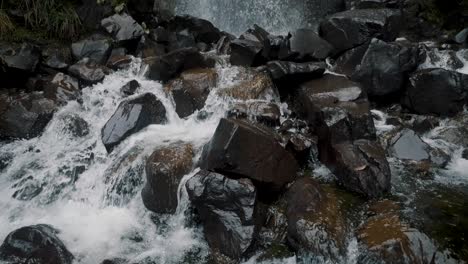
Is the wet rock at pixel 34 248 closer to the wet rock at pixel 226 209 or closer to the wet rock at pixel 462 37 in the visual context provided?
the wet rock at pixel 226 209

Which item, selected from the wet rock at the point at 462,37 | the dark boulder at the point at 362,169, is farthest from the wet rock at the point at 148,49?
the wet rock at the point at 462,37

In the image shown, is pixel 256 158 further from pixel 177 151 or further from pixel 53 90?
pixel 53 90

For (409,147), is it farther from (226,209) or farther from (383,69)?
(226,209)

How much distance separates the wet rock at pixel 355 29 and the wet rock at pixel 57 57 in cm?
595

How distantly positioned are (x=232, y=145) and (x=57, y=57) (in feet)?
18.5

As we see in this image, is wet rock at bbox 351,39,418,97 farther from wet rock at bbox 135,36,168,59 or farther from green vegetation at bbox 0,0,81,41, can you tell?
green vegetation at bbox 0,0,81,41

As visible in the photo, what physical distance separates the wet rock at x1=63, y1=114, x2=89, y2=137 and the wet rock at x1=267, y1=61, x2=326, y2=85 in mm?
3724

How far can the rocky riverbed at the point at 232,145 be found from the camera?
5.36 meters

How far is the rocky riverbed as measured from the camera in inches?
211

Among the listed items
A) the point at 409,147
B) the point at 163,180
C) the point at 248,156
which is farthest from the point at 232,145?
the point at 409,147

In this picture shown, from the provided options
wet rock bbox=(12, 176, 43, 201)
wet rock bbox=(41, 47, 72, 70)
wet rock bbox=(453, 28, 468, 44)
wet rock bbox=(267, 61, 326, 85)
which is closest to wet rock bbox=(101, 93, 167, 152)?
wet rock bbox=(12, 176, 43, 201)

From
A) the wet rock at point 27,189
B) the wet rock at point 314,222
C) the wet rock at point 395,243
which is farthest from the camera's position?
the wet rock at point 27,189

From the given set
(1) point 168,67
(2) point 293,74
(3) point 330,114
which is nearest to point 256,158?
(3) point 330,114

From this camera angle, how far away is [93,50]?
9570 millimetres
